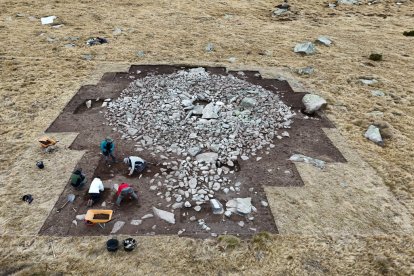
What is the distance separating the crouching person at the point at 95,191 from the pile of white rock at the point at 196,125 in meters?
1.34

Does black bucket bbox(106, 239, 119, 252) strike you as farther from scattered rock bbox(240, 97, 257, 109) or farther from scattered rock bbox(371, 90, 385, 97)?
scattered rock bbox(371, 90, 385, 97)

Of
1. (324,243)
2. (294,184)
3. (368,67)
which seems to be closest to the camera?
(324,243)

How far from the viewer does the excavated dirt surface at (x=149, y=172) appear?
23.4 ft

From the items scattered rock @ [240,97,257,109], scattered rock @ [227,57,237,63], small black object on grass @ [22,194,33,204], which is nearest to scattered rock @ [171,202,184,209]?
small black object on grass @ [22,194,33,204]

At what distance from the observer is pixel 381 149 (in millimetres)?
10164

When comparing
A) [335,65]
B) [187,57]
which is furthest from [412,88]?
[187,57]

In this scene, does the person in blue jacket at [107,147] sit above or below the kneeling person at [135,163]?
above

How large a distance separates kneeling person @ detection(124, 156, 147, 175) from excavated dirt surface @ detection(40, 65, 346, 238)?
0.19 m

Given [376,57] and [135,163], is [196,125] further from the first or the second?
[376,57]

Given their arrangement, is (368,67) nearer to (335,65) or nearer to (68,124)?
(335,65)

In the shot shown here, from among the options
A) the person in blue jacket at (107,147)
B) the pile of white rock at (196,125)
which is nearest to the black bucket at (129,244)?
the pile of white rock at (196,125)

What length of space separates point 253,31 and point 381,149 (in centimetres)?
1286

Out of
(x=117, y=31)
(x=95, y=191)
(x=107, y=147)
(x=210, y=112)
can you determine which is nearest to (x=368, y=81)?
(x=210, y=112)

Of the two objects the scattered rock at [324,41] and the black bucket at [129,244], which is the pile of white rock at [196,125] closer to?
the black bucket at [129,244]
